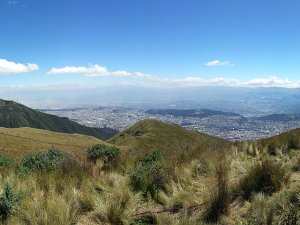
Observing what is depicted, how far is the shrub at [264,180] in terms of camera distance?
9.26 m

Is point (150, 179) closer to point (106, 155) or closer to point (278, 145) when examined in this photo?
point (278, 145)

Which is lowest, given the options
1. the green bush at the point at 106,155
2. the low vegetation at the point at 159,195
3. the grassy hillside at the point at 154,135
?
the grassy hillside at the point at 154,135

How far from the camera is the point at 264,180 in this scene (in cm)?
959

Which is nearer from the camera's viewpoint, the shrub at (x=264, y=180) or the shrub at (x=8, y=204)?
the shrub at (x=8, y=204)

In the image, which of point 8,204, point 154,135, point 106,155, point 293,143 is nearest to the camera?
point 8,204

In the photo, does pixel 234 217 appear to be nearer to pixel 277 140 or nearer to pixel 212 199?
pixel 212 199

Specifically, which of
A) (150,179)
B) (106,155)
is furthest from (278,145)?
(106,155)

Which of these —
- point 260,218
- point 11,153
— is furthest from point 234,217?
point 11,153

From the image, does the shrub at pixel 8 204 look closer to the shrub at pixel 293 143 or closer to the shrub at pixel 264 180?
the shrub at pixel 264 180

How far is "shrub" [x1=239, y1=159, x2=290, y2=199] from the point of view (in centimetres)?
926

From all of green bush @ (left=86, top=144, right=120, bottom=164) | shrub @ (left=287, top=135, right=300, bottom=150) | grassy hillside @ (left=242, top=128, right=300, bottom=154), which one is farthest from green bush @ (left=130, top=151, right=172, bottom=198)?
shrub @ (left=287, top=135, right=300, bottom=150)

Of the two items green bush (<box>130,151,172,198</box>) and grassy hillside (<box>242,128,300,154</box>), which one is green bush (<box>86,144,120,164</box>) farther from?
grassy hillside (<box>242,128,300,154</box>)

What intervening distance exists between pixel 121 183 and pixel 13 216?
348 centimetres

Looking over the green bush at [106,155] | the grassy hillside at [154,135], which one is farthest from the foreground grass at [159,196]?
the grassy hillside at [154,135]
